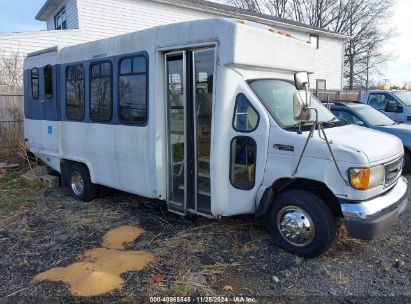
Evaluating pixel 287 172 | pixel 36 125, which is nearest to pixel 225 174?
pixel 287 172

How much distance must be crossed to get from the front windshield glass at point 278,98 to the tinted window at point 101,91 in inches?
96.8

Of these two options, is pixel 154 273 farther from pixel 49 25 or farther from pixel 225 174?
pixel 49 25

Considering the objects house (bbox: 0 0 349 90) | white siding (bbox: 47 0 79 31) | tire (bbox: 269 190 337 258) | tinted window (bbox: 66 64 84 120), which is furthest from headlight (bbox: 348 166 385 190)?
white siding (bbox: 47 0 79 31)

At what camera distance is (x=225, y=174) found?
459cm

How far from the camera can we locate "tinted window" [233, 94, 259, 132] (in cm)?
439

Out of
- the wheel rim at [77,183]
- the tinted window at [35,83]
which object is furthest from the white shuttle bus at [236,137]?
the tinted window at [35,83]

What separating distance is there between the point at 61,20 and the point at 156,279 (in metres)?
16.3

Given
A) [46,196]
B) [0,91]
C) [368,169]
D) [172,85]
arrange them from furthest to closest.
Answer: [0,91], [46,196], [172,85], [368,169]

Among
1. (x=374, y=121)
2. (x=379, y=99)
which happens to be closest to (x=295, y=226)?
(x=374, y=121)

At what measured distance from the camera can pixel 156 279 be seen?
3904 millimetres

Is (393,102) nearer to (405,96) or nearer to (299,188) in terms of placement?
(405,96)

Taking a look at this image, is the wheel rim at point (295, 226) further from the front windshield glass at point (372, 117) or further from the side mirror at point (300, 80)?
the front windshield glass at point (372, 117)

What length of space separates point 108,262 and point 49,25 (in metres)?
18.5

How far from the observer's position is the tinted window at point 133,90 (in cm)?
531
